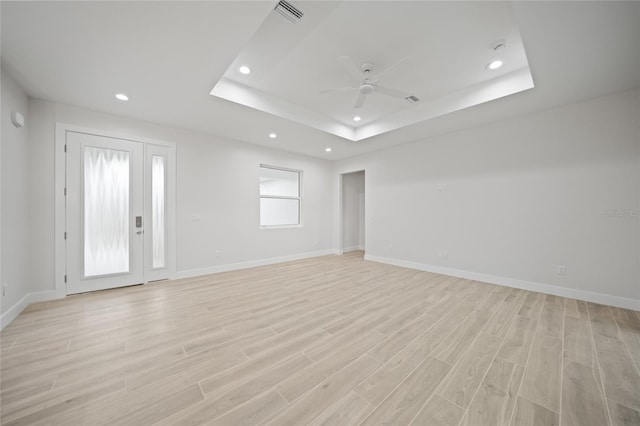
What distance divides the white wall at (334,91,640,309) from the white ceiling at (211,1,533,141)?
111 centimetres

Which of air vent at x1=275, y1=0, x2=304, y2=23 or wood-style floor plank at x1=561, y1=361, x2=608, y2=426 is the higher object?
air vent at x1=275, y1=0, x2=304, y2=23

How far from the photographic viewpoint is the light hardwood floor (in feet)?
4.31

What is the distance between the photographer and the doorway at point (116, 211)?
126 inches

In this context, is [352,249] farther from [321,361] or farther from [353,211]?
[321,361]

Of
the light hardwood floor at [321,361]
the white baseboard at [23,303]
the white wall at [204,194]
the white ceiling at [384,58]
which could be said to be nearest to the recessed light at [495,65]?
the white ceiling at [384,58]

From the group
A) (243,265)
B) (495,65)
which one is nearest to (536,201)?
(495,65)

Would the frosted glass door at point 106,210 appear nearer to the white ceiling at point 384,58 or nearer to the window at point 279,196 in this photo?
the white ceiling at point 384,58

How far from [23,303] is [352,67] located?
4951mm

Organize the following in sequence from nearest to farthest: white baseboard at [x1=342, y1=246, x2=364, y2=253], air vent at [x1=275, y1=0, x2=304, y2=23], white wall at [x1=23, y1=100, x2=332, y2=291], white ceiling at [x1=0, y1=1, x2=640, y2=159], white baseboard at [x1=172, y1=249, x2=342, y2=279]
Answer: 1. white ceiling at [x1=0, y1=1, x2=640, y2=159]
2. air vent at [x1=275, y1=0, x2=304, y2=23]
3. white wall at [x1=23, y1=100, x2=332, y2=291]
4. white baseboard at [x1=172, y1=249, x2=342, y2=279]
5. white baseboard at [x1=342, y1=246, x2=364, y2=253]

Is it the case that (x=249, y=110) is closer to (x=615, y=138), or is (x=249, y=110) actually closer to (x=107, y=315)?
(x=107, y=315)

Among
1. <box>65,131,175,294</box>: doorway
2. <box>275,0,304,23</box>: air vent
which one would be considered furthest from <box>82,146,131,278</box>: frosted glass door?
<box>275,0,304,23</box>: air vent

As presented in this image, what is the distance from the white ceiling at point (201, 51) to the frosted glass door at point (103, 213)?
2.08 ft

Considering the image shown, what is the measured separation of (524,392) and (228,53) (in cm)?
368

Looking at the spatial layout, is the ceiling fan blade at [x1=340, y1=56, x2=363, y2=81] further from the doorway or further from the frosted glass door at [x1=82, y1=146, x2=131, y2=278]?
the frosted glass door at [x1=82, y1=146, x2=131, y2=278]
